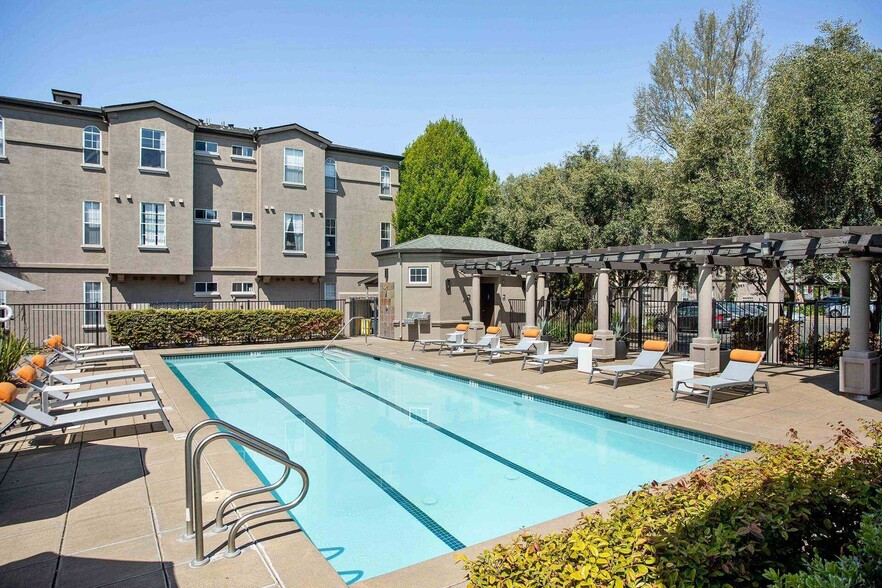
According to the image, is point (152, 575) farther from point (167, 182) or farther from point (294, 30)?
point (167, 182)

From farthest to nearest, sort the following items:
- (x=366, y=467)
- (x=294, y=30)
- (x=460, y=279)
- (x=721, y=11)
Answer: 1. (x=721, y=11)
2. (x=460, y=279)
3. (x=294, y=30)
4. (x=366, y=467)

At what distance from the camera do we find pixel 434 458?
26.1ft

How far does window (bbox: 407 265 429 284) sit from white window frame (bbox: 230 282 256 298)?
9.17 metres

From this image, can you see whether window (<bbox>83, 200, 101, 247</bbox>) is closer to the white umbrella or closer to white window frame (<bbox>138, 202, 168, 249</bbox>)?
white window frame (<bbox>138, 202, 168, 249</bbox>)

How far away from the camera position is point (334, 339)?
69.1 ft

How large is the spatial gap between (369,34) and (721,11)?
19.4 metres

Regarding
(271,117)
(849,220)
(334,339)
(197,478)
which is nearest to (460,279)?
(334,339)

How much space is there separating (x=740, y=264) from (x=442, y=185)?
2238 centimetres

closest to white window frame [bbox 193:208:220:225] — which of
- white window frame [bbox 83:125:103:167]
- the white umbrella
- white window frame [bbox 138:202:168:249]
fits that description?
white window frame [bbox 138:202:168:249]

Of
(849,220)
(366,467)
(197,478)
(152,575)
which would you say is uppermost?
(849,220)

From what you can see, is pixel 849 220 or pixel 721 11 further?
pixel 721 11

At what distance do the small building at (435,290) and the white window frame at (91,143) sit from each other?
12867 mm

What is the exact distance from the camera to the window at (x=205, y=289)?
24.0 metres

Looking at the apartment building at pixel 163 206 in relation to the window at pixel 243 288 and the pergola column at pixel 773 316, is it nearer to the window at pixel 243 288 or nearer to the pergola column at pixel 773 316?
the window at pixel 243 288
